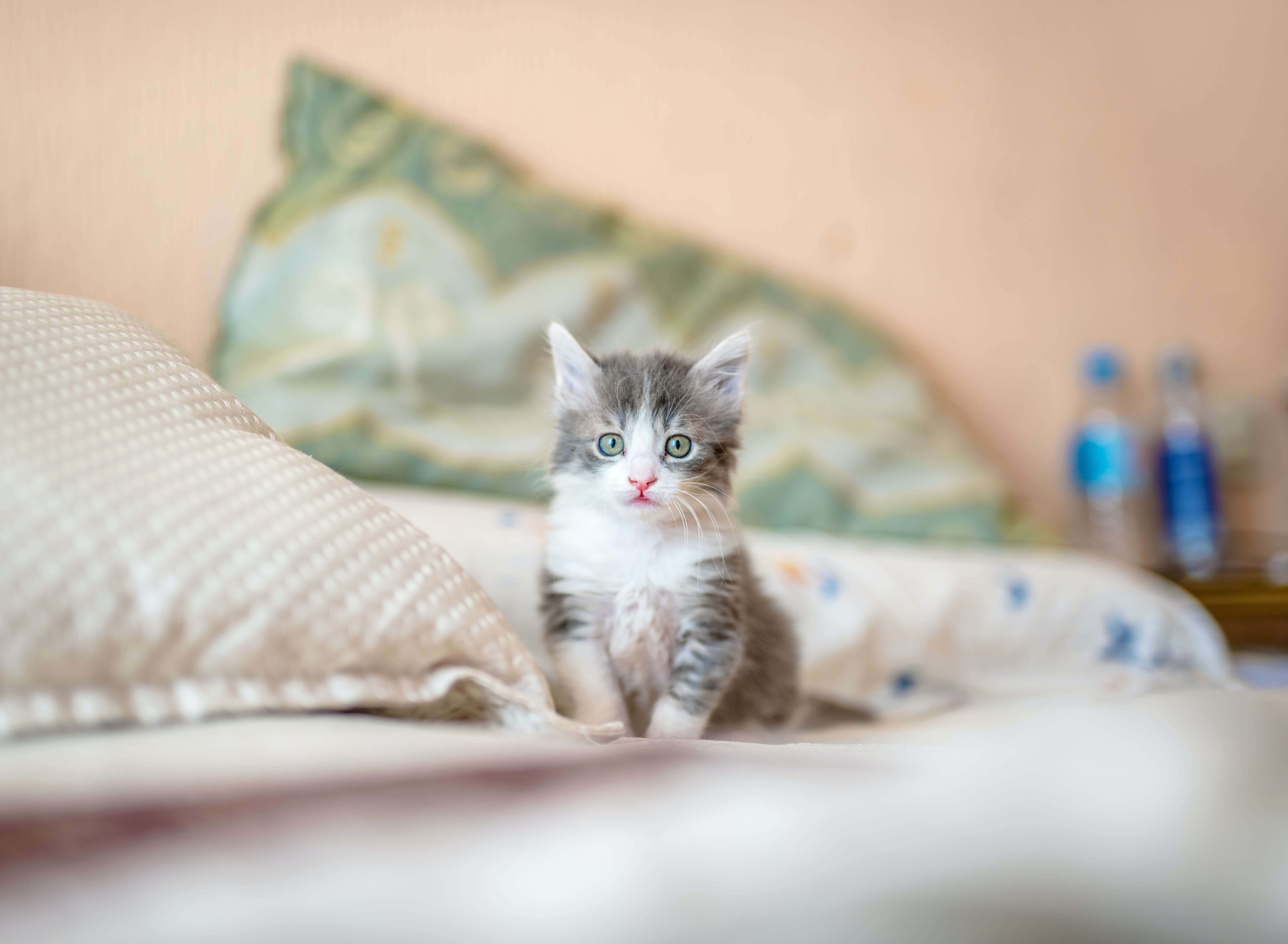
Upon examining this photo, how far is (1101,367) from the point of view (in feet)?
7.04

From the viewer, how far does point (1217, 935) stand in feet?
0.96

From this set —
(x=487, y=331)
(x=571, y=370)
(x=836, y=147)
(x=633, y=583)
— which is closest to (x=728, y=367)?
(x=571, y=370)

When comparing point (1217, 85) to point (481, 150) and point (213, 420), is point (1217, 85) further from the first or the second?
point (213, 420)

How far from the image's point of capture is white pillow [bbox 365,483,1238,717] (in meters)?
1.21

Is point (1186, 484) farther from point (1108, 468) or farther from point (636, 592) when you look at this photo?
point (636, 592)

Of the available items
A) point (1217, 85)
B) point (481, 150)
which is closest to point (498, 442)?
point (481, 150)

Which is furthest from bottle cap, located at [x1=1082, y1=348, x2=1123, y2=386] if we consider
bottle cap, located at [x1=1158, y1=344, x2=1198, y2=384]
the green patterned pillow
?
the green patterned pillow

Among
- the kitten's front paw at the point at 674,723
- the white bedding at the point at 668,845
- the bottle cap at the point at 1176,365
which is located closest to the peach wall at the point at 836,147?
the bottle cap at the point at 1176,365

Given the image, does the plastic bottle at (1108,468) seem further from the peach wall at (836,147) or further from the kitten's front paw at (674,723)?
the kitten's front paw at (674,723)

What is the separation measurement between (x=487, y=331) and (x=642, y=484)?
0.75 m

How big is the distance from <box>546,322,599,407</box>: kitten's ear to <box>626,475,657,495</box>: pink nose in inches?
5.8

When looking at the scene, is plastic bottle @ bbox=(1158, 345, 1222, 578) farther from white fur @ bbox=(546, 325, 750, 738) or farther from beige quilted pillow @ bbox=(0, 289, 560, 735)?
beige quilted pillow @ bbox=(0, 289, 560, 735)

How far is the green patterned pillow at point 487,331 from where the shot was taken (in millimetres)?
1363

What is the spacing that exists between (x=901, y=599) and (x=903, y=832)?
1111 millimetres
